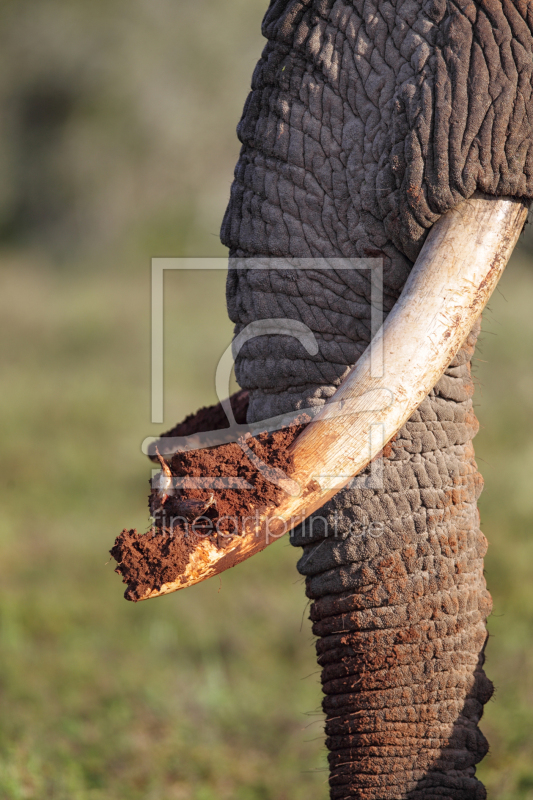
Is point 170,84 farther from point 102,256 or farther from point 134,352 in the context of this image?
point 134,352

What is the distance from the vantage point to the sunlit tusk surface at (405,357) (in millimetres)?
1672

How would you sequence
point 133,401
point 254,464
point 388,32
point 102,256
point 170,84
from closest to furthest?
1. point 254,464
2. point 388,32
3. point 133,401
4. point 102,256
5. point 170,84

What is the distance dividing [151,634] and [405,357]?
3.16 m

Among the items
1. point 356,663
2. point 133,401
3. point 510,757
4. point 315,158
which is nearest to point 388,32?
point 315,158

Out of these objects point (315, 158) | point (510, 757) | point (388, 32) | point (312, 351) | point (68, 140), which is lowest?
point (510, 757)

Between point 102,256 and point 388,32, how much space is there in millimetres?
13778

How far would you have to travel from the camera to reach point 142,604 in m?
4.83

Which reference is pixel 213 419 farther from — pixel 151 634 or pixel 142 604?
pixel 142 604

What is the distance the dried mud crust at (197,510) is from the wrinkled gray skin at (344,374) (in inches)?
14.7

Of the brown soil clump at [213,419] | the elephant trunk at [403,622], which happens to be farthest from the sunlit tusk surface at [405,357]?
the brown soil clump at [213,419]

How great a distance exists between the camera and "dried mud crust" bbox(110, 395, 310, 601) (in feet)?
5.13

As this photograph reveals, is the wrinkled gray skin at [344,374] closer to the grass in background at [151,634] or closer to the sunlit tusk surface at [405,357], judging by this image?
the sunlit tusk surface at [405,357]

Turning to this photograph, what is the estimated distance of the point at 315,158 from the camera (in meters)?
1.98

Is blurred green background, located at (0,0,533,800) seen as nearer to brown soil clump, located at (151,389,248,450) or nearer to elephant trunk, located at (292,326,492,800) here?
elephant trunk, located at (292,326,492,800)
